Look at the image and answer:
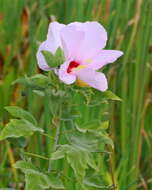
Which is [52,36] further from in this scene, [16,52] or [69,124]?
[16,52]

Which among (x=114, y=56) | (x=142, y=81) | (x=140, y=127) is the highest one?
(x=114, y=56)

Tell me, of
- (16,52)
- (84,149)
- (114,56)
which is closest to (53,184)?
(84,149)

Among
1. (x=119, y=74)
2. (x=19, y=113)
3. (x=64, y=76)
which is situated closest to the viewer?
(x=64, y=76)

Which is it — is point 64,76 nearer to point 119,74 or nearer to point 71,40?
point 71,40

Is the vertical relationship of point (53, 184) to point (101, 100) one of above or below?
below

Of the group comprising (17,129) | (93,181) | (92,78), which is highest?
(92,78)

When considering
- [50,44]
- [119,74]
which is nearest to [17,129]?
[50,44]

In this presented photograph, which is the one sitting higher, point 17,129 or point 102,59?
point 102,59
